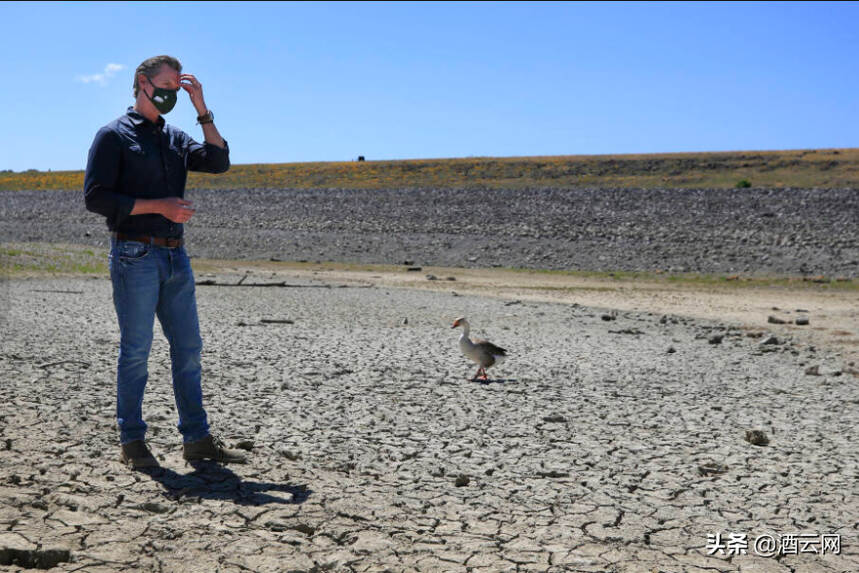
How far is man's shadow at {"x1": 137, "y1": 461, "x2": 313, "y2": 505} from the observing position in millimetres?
4934

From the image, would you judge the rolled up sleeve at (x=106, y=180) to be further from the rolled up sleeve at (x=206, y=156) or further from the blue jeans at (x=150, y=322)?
the rolled up sleeve at (x=206, y=156)

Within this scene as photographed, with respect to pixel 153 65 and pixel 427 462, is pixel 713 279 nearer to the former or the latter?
pixel 427 462

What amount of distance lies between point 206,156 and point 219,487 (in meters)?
2.10

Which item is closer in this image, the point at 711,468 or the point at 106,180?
the point at 106,180

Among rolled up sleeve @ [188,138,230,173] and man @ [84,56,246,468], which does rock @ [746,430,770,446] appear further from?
rolled up sleeve @ [188,138,230,173]

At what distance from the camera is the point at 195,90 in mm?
5125

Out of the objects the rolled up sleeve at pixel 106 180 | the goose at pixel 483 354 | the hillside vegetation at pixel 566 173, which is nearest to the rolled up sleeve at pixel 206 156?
the rolled up sleeve at pixel 106 180

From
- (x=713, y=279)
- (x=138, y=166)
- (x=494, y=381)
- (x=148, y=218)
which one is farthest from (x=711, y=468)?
(x=713, y=279)

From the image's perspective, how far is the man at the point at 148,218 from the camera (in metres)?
4.80

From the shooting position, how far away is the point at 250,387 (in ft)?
27.8

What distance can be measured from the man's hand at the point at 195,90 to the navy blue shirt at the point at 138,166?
0.75ft

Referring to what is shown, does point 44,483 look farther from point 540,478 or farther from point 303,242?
point 303,242

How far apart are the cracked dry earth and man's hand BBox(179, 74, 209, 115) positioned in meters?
2.36

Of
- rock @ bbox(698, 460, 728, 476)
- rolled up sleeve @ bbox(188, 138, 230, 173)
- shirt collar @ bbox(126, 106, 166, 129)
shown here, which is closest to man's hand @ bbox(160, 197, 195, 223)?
rolled up sleeve @ bbox(188, 138, 230, 173)
